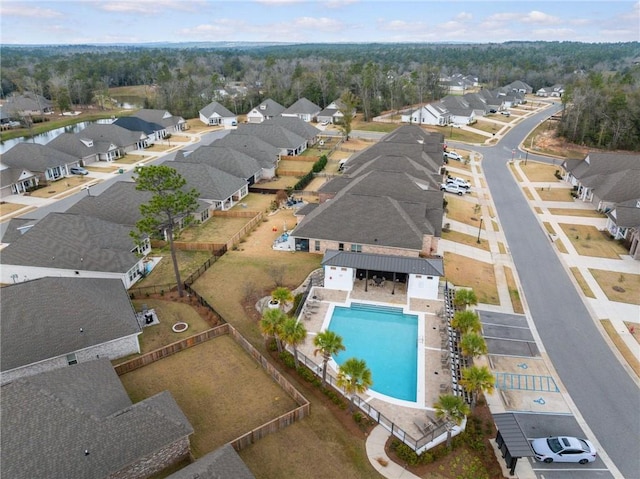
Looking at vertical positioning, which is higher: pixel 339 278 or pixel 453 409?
Result: pixel 453 409

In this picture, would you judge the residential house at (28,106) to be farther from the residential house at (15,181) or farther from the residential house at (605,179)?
the residential house at (605,179)

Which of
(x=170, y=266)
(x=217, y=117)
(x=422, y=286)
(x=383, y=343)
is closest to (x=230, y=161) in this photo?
(x=170, y=266)

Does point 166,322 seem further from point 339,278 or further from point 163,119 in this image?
point 163,119

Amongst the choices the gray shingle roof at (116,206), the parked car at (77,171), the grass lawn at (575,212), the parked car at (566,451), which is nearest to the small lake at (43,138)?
the parked car at (77,171)

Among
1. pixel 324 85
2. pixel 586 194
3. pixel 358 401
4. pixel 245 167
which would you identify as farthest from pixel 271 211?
pixel 324 85

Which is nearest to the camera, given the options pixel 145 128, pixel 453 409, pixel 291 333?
pixel 453 409

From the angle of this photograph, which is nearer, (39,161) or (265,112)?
(39,161)
